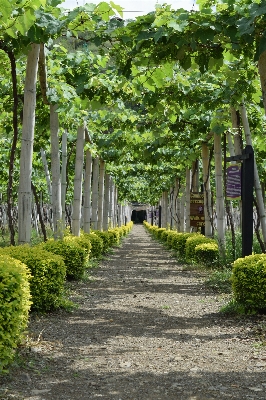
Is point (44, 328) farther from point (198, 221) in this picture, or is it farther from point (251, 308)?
point (198, 221)

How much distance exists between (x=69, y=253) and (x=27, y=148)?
10.8 ft

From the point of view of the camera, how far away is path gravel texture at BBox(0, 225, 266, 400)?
442cm

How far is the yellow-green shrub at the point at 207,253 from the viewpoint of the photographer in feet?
43.7

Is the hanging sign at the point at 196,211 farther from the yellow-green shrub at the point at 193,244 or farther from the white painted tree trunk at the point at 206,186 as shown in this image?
the yellow-green shrub at the point at 193,244

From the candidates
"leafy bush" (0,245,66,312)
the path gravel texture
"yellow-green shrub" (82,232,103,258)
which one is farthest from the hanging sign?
"leafy bush" (0,245,66,312)

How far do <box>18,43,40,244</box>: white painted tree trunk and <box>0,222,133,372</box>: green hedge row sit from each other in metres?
0.40

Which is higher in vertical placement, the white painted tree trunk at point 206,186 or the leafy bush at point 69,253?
the white painted tree trunk at point 206,186

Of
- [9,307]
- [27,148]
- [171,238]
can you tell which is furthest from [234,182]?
[171,238]

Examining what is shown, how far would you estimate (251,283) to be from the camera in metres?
7.25

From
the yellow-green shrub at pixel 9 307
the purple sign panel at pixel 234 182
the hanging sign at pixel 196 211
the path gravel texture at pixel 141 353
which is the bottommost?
the path gravel texture at pixel 141 353

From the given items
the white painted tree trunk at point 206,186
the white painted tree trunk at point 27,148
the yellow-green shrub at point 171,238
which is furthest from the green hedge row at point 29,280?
the yellow-green shrub at point 171,238

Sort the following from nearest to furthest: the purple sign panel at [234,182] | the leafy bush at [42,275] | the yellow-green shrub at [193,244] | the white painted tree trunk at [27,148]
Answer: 1. the leafy bush at [42,275]
2. the white painted tree trunk at [27,148]
3. the purple sign panel at [234,182]
4. the yellow-green shrub at [193,244]

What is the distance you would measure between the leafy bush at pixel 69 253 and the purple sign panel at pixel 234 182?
130 inches

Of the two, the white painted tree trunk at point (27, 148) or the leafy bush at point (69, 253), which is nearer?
the white painted tree trunk at point (27, 148)
